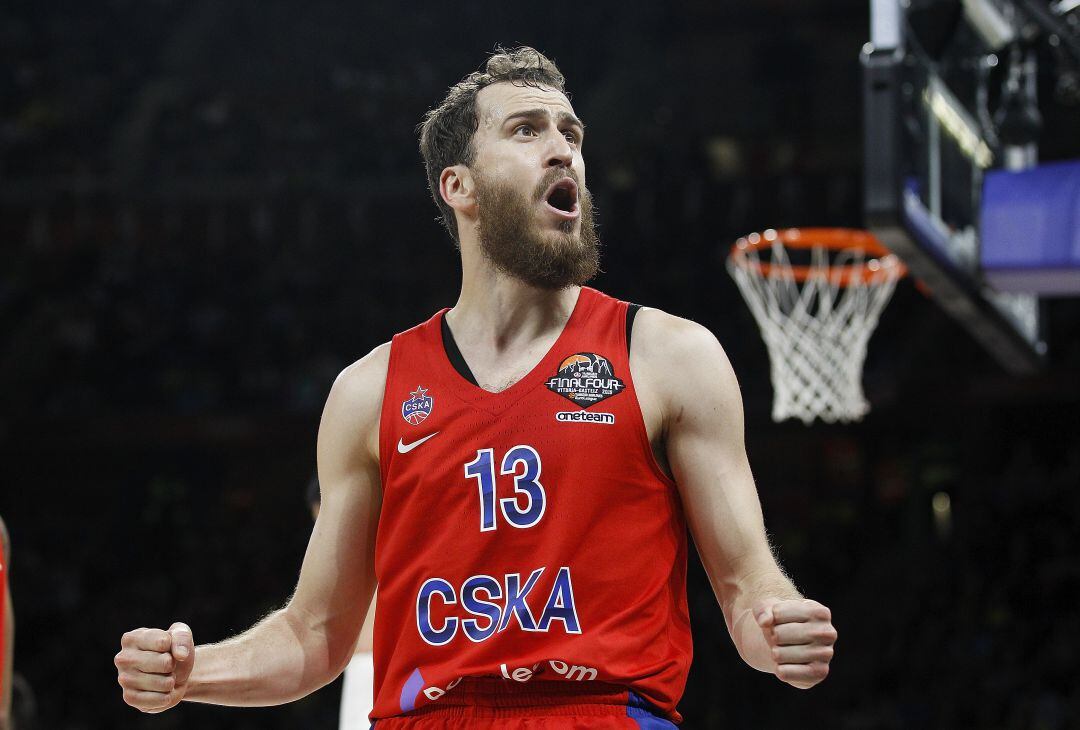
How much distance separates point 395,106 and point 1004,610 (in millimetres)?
9336

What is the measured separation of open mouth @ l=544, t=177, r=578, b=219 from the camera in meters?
2.82

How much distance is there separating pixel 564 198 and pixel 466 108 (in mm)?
351

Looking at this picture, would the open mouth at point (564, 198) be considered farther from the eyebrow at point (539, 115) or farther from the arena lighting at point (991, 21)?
the arena lighting at point (991, 21)

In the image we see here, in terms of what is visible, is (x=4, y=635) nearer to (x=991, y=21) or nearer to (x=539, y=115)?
(x=539, y=115)

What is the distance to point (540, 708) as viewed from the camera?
2.47m

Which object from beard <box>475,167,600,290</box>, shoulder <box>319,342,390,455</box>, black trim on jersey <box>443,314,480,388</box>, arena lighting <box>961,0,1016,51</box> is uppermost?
arena lighting <box>961,0,1016,51</box>

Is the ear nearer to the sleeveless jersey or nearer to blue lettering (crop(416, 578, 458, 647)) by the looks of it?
the sleeveless jersey

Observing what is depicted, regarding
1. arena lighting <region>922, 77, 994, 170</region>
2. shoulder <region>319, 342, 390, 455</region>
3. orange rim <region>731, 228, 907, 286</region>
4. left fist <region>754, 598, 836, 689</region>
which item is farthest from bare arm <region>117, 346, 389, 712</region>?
orange rim <region>731, 228, 907, 286</region>

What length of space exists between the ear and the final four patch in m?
0.49

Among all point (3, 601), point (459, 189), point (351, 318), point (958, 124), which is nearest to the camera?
point (459, 189)

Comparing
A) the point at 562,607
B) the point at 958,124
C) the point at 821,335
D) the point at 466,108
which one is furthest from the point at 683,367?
Result: the point at 821,335

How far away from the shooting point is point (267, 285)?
15.2 m

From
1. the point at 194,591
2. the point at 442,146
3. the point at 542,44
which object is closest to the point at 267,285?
the point at 194,591

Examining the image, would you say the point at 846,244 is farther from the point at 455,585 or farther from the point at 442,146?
the point at 455,585
